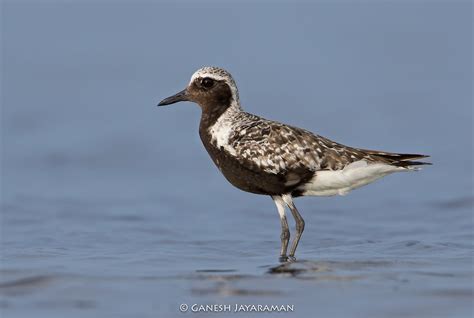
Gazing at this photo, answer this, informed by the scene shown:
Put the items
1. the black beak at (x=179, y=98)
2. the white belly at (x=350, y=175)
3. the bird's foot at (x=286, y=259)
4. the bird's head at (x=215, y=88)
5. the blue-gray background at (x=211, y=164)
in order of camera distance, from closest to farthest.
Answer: the blue-gray background at (x=211, y=164)
the bird's foot at (x=286, y=259)
the white belly at (x=350, y=175)
the bird's head at (x=215, y=88)
the black beak at (x=179, y=98)

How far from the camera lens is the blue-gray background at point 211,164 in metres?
11.9

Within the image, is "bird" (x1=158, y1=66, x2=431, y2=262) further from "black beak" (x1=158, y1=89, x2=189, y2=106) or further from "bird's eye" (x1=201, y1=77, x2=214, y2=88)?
"black beak" (x1=158, y1=89, x2=189, y2=106)

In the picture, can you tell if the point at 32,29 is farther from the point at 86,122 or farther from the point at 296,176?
the point at 296,176

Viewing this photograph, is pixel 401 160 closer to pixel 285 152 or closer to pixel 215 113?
pixel 285 152

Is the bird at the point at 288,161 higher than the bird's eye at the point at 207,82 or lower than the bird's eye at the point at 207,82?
lower

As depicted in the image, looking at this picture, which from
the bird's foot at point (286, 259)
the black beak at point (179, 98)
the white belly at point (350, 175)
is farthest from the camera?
the black beak at point (179, 98)

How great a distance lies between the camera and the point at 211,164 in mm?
23672

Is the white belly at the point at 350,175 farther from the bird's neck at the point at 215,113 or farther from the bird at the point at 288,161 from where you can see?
the bird's neck at the point at 215,113

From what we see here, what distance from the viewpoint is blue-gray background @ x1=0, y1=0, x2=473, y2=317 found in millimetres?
11880

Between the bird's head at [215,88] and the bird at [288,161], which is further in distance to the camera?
the bird's head at [215,88]

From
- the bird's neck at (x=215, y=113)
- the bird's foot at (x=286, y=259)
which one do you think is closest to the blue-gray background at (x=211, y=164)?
the bird's foot at (x=286, y=259)

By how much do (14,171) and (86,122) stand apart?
6.60 meters

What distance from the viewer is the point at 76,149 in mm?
25469

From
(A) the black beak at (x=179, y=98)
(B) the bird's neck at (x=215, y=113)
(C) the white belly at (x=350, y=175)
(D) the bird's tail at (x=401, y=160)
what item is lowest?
(C) the white belly at (x=350, y=175)
